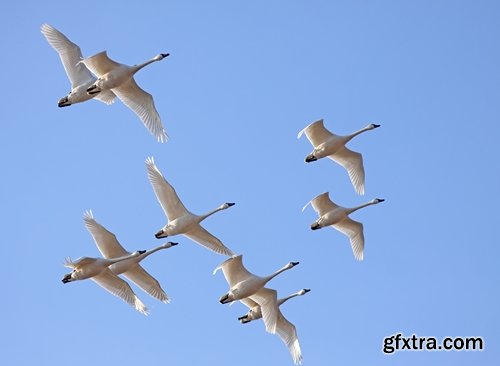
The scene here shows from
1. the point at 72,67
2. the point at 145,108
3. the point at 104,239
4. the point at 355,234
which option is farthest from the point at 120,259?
the point at 355,234

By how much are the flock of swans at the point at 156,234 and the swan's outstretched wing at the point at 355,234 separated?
2544mm

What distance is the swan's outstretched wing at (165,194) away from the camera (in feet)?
163

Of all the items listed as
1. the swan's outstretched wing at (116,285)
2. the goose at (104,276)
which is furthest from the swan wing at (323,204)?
the swan's outstretched wing at (116,285)

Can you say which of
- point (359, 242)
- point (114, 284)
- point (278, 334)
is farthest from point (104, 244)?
point (359, 242)

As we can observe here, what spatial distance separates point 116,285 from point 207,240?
4.00 meters

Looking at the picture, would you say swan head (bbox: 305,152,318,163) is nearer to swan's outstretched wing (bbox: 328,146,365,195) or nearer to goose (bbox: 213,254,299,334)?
swan's outstretched wing (bbox: 328,146,365,195)

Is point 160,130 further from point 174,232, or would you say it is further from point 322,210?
point 322,210

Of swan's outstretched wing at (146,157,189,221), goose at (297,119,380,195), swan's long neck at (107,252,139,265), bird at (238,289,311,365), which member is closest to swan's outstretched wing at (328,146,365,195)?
goose at (297,119,380,195)

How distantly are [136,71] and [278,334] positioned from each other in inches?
475

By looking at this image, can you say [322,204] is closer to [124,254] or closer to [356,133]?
[356,133]

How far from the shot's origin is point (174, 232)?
5006 cm

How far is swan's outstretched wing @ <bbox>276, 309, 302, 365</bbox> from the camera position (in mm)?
52875

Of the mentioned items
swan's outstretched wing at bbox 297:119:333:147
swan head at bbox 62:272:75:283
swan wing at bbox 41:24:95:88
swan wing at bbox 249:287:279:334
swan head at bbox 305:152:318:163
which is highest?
swan wing at bbox 41:24:95:88

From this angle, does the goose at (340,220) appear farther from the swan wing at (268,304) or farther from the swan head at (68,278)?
the swan head at (68,278)
